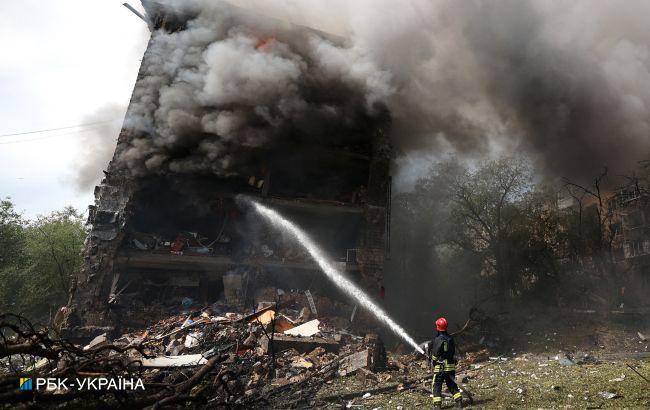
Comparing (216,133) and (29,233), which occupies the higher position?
(216,133)

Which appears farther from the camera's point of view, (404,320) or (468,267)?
(468,267)

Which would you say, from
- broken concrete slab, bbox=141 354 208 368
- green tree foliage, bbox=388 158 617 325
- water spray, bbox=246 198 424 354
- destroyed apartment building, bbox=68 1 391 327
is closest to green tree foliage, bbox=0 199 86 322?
destroyed apartment building, bbox=68 1 391 327

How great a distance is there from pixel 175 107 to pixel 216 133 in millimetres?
1783

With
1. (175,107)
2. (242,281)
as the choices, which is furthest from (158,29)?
(242,281)

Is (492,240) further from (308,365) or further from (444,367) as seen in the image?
(444,367)

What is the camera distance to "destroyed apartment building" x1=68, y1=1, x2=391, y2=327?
11.4m

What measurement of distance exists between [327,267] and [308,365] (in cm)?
504

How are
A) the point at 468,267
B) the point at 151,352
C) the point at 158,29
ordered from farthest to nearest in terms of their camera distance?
the point at 468,267 < the point at 158,29 < the point at 151,352

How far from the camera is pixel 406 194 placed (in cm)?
2012

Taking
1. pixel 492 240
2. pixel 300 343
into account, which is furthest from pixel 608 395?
pixel 492 240

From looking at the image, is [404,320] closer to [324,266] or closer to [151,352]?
[324,266]

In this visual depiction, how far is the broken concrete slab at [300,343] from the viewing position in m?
8.59

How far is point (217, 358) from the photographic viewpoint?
4859 millimetres

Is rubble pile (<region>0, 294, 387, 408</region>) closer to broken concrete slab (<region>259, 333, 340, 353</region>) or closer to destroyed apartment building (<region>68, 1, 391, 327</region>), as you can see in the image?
broken concrete slab (<region>259, 333, 340, 353</region>)
